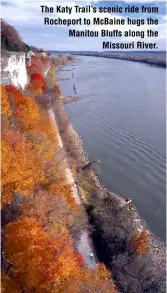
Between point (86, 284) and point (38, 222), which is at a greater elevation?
point (38, 222)

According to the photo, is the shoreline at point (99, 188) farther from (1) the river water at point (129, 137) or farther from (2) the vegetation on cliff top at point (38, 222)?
(2) the vegetation on cliff top at point (38, 222)

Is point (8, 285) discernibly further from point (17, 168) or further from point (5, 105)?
point (5, 105)

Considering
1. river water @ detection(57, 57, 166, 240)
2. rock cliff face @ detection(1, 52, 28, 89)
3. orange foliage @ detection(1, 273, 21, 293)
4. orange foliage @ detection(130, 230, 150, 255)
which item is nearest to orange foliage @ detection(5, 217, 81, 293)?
orange foliage @ detection(1, 273, 21, 293)

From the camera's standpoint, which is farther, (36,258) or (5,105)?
(5,105)

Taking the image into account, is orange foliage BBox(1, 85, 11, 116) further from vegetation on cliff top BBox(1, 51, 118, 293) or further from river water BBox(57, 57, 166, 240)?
river water BBox(57, 57, 166, 240)

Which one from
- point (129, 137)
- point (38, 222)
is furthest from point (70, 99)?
point (38, 222)
